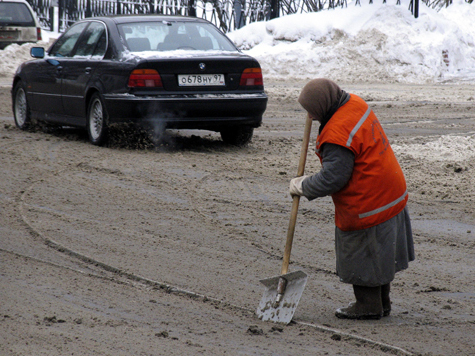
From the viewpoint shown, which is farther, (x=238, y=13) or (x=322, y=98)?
(x=238, y=13)

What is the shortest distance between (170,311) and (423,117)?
9.65m

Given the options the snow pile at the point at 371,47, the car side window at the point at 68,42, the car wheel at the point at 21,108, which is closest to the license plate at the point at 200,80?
the car side window at the point at 68,42

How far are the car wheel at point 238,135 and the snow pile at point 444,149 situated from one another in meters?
1.97

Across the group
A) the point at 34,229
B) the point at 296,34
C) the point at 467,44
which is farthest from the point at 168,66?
the point at 467,44

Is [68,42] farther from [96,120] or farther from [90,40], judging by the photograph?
[96,120]

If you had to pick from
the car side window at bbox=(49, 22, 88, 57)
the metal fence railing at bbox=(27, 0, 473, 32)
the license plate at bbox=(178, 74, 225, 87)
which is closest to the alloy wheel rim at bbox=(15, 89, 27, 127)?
the car side window at bbox=(49, 22, 88, 57)

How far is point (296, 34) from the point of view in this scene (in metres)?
23.3

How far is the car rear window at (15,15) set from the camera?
1975cm

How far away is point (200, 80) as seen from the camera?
8094mm

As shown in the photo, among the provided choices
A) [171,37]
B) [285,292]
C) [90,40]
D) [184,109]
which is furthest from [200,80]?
[285,292]

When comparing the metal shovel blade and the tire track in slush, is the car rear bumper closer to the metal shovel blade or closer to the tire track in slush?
the tire track in slush

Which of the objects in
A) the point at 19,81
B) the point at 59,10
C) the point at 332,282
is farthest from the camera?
the point at 59,10

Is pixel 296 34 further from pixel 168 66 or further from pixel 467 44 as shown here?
pixel 168 66

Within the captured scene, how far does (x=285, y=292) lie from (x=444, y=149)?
17.8 ft
